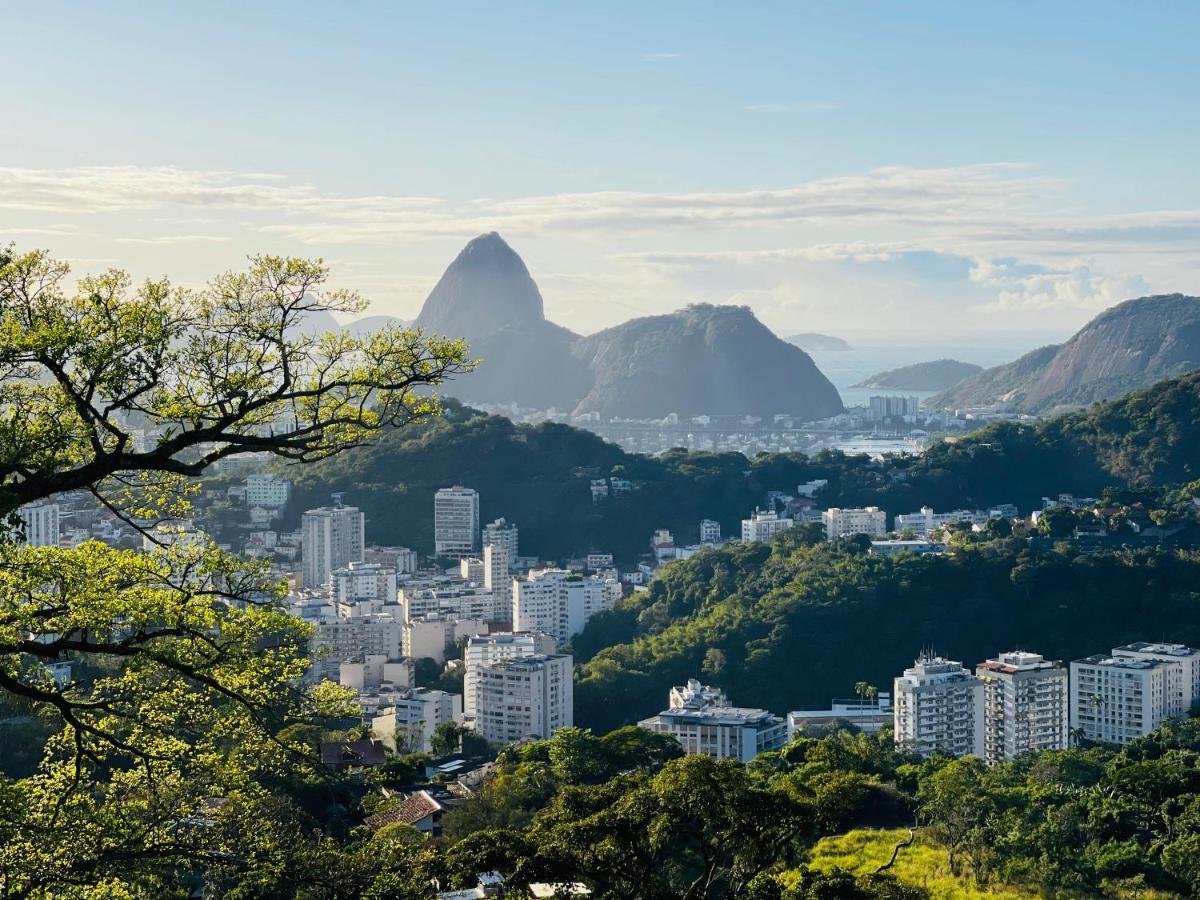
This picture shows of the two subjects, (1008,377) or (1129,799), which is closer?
(1129,799)

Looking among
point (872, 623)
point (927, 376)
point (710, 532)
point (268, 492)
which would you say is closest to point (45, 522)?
point (268, 492)

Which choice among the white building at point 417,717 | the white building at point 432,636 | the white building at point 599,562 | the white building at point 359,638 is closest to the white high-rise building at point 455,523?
the white building at point 599,562

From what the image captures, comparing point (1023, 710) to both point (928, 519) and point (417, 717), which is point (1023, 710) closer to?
point (417, 717)

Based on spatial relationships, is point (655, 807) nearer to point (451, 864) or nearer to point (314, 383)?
point (451, 864)

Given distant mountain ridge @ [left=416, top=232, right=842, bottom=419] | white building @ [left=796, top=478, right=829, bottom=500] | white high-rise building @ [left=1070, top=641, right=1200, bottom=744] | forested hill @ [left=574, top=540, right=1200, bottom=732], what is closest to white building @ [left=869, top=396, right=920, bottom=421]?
distant mountain ridge @ [left=416, top=232, right=842, bottom=419]

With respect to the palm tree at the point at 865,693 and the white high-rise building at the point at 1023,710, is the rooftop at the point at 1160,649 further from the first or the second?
the palm tree at the point at 865,693

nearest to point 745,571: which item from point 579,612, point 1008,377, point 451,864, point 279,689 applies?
point 579,612
